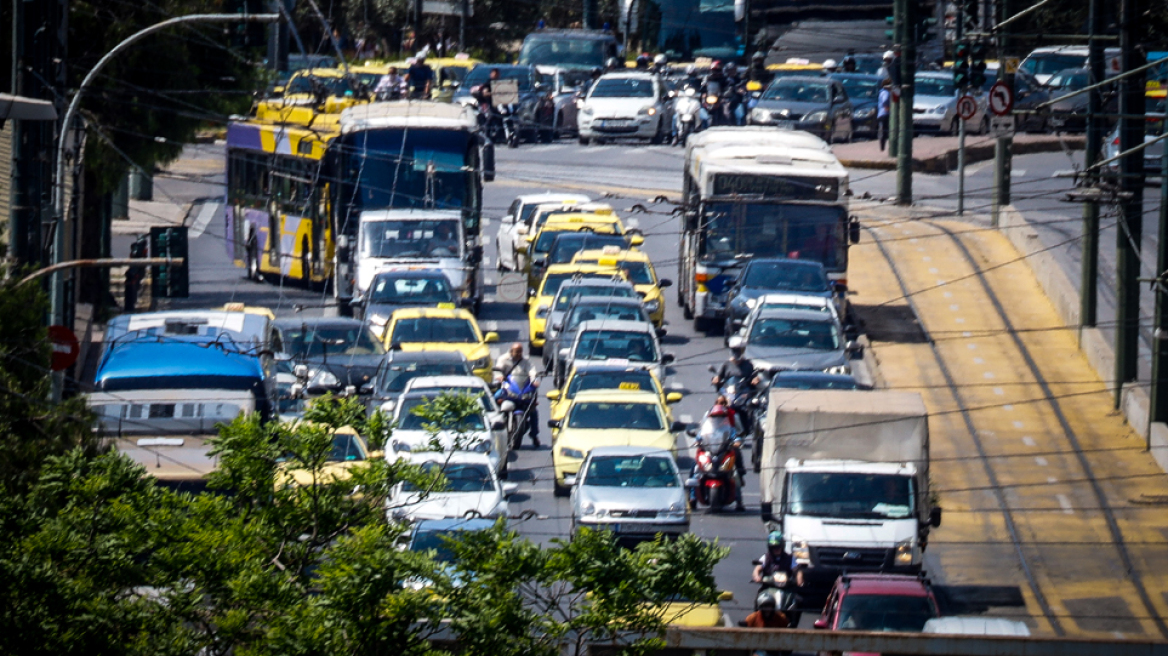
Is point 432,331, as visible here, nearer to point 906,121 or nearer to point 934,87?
point 906,121

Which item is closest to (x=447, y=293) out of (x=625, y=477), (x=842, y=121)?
(x=625, y=477)

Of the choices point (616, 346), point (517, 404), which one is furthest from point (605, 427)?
point (616, 346)

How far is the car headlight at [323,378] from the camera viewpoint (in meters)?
A: 25.5

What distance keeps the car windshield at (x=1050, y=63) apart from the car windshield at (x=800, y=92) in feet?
23.4

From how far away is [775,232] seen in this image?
102 ft

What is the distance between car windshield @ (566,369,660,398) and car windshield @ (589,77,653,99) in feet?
69.7

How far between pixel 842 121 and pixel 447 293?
18.9 metres

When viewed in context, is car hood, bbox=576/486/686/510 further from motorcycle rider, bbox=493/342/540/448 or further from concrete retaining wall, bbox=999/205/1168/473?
concrete retaining wall, bbox=999/205/1168/473

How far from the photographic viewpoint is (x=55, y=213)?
21734 mm

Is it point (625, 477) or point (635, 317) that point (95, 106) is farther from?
point (625, 477)

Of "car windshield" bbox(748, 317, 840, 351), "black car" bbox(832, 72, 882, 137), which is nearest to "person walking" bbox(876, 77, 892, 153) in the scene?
"black car" bbox(832, 72, 882, 137)

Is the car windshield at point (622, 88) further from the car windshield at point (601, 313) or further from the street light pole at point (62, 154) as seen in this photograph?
the street light pole at point (62, 154)

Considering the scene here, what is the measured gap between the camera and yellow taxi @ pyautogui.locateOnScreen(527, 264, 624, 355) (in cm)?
3055

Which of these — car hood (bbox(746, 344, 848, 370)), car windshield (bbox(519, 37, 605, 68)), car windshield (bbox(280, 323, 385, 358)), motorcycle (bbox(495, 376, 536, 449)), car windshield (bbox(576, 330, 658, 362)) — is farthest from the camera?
car windshield (bbox(519, 37, 605, 68))
